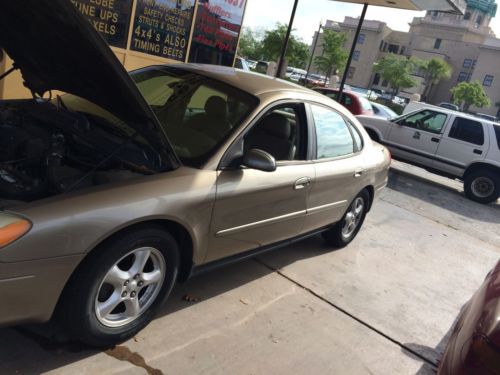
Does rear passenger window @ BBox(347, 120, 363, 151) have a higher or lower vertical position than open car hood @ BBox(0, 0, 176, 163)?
lower

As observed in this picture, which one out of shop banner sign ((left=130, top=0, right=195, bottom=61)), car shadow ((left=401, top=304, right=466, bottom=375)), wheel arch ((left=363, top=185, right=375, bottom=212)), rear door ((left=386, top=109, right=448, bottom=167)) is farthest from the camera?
rear door ((left=386, top=109, right=448, bottom=167))

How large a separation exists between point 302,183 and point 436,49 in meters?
91.6

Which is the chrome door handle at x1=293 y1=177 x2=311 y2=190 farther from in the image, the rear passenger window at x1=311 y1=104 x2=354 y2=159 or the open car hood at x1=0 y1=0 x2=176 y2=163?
the open car hood at x1=0 y1=0 x2=176 y2=163

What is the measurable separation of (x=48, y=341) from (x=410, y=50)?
92276 mm

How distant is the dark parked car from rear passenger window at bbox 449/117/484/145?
7.27m

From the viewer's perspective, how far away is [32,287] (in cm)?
232

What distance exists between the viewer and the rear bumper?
2.23 metres

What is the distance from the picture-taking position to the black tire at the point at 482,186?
10.3 metres

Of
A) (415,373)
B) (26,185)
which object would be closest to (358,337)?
(415,373)

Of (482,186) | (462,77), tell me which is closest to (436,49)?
(462,77)

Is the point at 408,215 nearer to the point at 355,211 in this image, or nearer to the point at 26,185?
the point at 355,211

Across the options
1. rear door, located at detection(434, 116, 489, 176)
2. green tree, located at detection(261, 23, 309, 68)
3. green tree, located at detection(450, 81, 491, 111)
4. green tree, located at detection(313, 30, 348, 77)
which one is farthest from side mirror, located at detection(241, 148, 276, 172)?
green tree, located at detection(450, 81, 491, 111)

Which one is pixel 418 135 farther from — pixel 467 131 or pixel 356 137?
pixel 356 137

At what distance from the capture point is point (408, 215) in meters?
7.77
